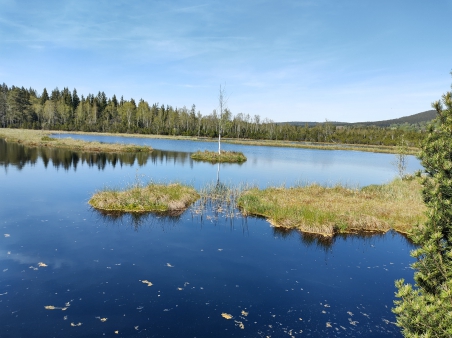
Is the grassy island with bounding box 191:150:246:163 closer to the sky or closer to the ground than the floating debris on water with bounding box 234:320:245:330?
closer to the sky

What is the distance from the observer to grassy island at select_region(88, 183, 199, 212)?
19.2 metres

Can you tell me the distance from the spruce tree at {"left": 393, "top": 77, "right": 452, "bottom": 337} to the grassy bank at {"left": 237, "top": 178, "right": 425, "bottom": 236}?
1160 cm

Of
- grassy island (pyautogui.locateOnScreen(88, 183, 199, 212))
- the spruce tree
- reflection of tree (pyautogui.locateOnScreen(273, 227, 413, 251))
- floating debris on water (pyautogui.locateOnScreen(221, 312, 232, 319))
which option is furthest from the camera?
grassy island (pyautogui.locateOnScreen(88, 183, 199, 212))

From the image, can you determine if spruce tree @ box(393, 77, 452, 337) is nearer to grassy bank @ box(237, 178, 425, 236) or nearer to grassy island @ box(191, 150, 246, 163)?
grassy bank @ box(237, 178, 425, 236)

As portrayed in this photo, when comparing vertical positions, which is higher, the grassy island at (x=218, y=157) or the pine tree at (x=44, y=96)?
the pine tree at (x=44, y=96)

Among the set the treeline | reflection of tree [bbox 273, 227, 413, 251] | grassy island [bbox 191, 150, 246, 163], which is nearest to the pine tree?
the treeline

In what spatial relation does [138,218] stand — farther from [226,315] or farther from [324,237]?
[324,237]

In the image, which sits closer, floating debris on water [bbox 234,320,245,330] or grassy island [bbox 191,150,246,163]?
floating debris on water [bbox 234,320,245,330]

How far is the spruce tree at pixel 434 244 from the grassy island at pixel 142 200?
52.5 ft

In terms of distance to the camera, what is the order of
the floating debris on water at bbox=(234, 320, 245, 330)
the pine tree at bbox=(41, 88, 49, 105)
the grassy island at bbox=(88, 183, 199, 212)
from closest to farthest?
1. the floating debris on water at bbox=(234, 320, 245, 330)
2. the grassy island at bbox=(88, 183, 199, 212)
3. the pine tree at bbox=(41, 88, 49, 105)

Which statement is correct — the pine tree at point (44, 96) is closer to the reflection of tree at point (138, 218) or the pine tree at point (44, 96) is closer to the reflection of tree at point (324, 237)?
the reflection of tree at point (138, 218)

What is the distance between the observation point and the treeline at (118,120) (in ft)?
345

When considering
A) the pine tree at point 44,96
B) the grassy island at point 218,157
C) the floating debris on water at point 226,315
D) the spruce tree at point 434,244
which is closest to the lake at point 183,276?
the floating debris on water at point 226,315

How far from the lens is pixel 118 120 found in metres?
127
